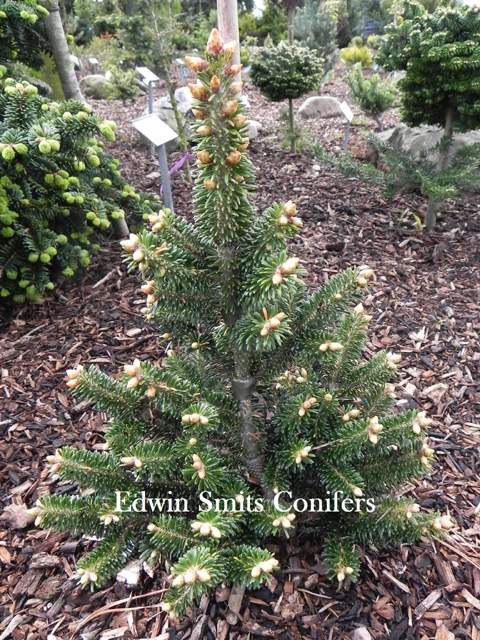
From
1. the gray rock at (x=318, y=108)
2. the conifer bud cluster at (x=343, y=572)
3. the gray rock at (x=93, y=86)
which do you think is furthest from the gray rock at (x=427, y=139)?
the gray rock at (x=93, y=86)

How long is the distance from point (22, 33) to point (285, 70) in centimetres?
304

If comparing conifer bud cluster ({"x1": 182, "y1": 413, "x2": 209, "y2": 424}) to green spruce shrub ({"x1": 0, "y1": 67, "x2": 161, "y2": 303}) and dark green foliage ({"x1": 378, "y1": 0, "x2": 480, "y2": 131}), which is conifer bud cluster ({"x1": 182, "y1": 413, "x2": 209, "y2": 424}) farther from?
dark green foliage ({"x1": 378, "y1": 0, "x2": 480, "y2": 131})

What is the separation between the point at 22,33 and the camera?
3652mm

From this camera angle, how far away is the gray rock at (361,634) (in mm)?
1568

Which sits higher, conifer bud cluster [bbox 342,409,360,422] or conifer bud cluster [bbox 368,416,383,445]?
conifer bud cluster [bbox 368,416,383,445]

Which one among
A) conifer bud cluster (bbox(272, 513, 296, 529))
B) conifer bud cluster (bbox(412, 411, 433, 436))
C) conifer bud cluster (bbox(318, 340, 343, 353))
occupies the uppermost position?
conifer bud cluster (bbox(318, 340, 343, 353))

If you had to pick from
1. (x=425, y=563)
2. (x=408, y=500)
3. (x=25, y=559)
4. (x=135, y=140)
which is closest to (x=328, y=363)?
(x=408, y=500)

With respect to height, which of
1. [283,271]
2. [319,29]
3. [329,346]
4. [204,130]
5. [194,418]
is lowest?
[194,418]

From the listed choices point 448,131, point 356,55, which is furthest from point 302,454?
point 356,55

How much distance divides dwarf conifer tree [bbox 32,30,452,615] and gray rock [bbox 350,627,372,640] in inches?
9.7

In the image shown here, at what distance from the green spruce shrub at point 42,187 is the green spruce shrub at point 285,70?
3.11 metres

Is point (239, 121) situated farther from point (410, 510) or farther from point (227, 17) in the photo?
point (227, 17)

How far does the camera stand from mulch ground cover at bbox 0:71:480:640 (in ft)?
5.42

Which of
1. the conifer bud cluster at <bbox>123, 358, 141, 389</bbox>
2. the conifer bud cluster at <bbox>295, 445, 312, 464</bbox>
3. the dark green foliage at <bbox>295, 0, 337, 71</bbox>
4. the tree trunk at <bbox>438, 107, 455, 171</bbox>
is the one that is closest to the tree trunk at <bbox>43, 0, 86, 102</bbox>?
the tree trunk at <bbox>438, 107, 455, 171</bbox>
